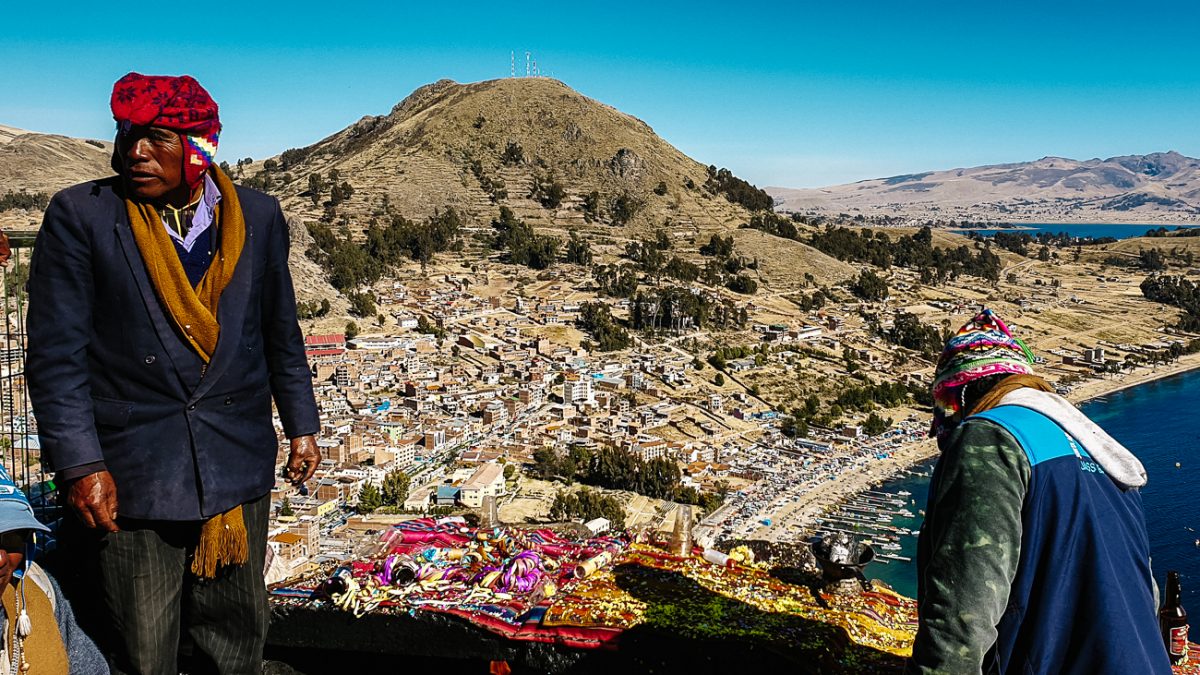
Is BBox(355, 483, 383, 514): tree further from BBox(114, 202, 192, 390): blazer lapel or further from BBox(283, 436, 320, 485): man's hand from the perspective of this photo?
BBox(114, 202, 192, 390): blazer lapel

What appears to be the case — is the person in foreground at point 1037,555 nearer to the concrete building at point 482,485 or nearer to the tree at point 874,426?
the concrete building at point 482,485

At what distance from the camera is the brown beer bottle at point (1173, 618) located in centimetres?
199

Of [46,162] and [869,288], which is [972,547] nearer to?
[869,288]

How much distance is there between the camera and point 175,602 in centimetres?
154

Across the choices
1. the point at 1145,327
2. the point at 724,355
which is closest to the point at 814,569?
the point at 724,355

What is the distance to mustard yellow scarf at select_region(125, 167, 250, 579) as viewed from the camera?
4.57ft

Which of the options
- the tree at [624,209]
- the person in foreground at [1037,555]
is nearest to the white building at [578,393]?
the tree at [624,209]

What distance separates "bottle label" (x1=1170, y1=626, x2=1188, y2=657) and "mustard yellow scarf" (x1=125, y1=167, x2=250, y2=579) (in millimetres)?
2092

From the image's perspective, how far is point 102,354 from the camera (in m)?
1.40

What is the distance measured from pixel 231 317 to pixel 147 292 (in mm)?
136

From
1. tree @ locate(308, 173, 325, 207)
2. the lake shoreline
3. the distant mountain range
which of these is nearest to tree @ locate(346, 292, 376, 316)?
tree @ locate(308, 173, 325, 207)

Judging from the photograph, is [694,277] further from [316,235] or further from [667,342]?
[316,235]

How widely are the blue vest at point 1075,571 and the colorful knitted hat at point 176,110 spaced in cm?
130

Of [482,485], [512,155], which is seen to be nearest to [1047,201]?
[512,155]
